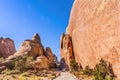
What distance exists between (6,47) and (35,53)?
21.4m

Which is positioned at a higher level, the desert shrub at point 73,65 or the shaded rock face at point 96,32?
the shaded rock face at point 96,32

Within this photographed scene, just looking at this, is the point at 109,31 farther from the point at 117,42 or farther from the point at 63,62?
the point at 63,62

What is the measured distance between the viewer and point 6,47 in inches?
3155

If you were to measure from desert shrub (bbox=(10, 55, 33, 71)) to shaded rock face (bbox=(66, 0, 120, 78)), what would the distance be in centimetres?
1291

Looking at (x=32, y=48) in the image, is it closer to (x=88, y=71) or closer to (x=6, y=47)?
(x=6, y=47)

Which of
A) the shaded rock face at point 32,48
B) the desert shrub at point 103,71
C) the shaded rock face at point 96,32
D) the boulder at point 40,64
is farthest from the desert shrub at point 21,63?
the desert shrub at point 103,71

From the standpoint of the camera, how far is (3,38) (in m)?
81.1

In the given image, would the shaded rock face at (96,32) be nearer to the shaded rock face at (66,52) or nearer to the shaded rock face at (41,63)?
the shaded rock face at (66,52)

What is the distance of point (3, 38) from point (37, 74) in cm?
3801

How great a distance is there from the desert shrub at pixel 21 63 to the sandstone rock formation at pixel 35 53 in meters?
1.39

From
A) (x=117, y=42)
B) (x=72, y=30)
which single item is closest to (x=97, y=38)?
(x=117, y=42)

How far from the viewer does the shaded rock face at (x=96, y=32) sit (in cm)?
3444

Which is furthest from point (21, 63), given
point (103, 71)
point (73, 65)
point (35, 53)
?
point (103, 71)

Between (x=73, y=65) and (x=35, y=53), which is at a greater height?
(x=35, y=53)
